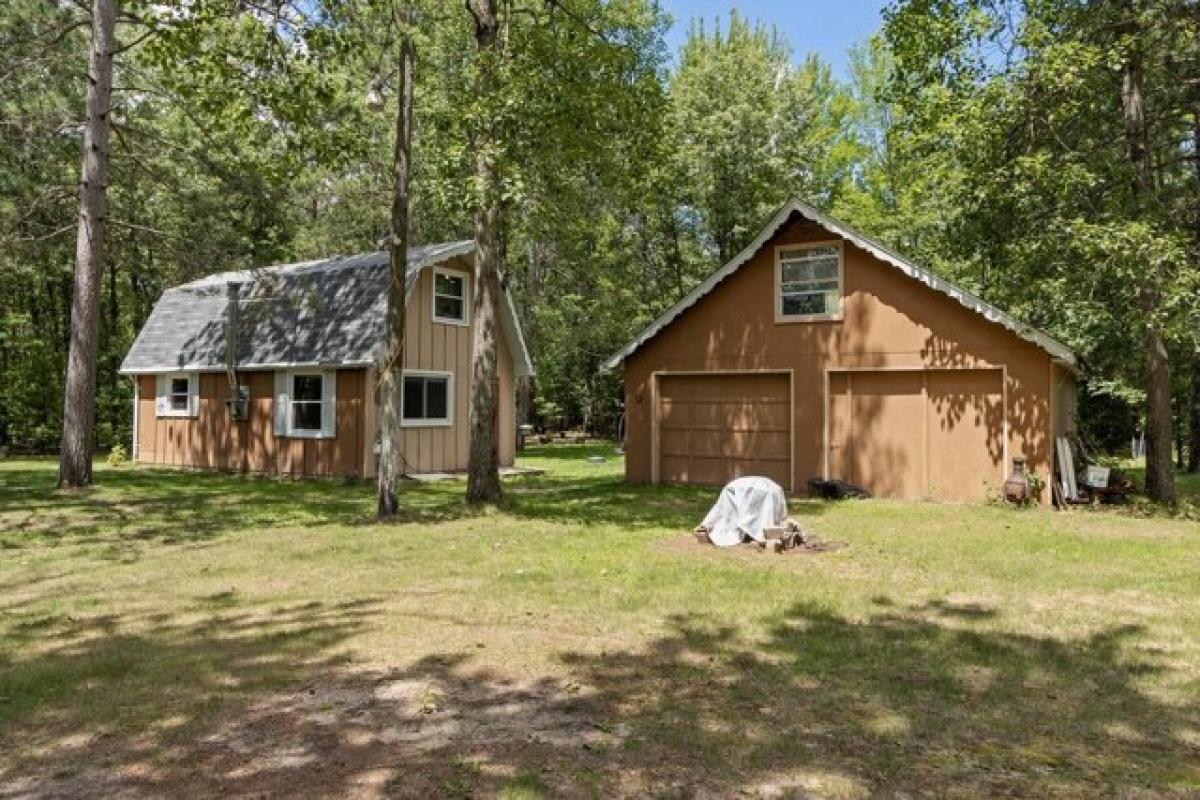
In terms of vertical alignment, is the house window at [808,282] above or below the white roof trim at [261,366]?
above

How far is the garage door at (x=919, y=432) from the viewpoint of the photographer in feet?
45.8

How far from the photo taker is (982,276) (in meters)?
22.8

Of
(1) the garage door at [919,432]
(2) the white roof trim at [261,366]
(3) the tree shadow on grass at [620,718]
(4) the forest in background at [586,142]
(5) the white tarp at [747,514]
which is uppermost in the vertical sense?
(4) the forest in background at [586,142]

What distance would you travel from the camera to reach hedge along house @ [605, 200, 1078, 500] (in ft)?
45.4

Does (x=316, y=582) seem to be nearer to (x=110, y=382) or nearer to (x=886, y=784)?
(x=886, y=784)

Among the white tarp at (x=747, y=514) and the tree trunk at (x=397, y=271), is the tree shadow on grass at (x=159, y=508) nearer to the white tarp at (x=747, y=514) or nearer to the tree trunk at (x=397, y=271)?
the tree trunk at (x=397, y=271)

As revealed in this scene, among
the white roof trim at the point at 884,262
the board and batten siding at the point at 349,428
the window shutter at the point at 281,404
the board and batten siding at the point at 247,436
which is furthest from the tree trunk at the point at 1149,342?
the window shutter at the point at 281,404

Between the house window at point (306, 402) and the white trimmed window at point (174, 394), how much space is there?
406 cm

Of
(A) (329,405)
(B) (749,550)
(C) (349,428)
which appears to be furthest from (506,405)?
(B) (749,550)

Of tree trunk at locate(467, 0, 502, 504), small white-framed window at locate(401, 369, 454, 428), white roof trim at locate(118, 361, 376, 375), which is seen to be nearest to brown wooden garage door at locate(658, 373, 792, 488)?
tree trunk at locate(467, 0, 502, 504)

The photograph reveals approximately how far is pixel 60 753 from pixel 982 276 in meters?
23.4

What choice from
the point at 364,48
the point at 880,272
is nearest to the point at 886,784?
the point at 364,48

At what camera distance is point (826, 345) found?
15.2 meters

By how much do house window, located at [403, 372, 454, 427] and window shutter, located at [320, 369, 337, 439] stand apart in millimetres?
1483
